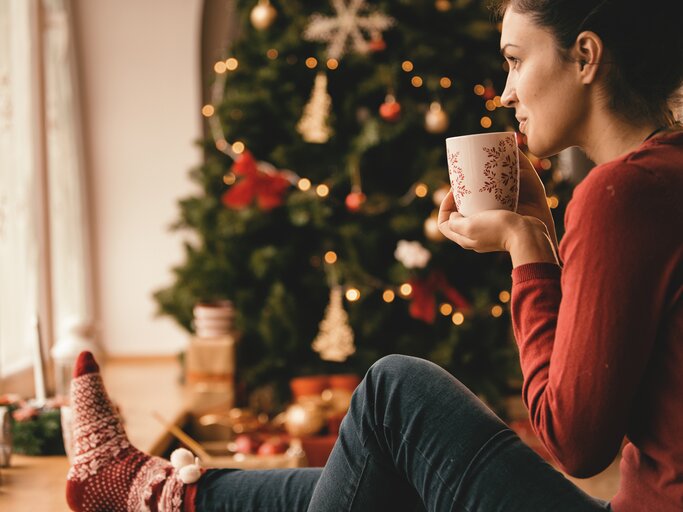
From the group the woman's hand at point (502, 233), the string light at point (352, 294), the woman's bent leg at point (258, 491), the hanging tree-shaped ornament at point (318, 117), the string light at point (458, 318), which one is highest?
the hanging tree-shaped ornament at point (318, 117)

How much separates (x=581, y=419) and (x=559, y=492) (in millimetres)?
144

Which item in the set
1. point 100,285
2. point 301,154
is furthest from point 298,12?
point 100,285

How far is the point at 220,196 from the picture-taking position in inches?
118

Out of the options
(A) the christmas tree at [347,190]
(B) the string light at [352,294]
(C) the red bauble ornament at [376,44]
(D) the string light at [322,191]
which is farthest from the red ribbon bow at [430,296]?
(C) the red bauble ornament at [376,44]

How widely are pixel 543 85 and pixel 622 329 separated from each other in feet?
1.08

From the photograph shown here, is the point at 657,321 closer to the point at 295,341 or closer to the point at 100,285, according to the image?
the point at 295,341

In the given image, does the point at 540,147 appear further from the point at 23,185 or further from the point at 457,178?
the point at 23,185

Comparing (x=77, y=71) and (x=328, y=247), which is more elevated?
(x=77, y=71)

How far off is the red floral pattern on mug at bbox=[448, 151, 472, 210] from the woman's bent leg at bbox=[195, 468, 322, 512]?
51cm

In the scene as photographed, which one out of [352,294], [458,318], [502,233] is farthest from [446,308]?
[502,233]

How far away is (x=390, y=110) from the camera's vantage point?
279 centimetres

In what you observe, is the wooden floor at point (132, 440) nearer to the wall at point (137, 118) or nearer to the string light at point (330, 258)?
the wall at point (137, 118)

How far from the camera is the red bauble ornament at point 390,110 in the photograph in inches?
110

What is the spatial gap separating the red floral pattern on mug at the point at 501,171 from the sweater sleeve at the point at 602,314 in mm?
235
